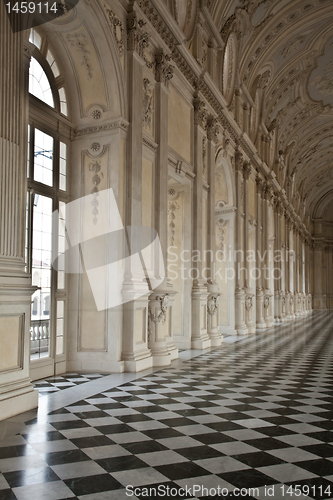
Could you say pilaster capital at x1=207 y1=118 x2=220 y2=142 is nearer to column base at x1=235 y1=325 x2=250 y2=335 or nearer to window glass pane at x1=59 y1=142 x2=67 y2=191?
window glass pane at x1=59 y1=142 x2=67 y2=191

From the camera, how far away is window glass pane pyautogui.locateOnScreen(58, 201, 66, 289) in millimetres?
8633

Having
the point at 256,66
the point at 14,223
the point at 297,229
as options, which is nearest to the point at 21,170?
the point at 14,223

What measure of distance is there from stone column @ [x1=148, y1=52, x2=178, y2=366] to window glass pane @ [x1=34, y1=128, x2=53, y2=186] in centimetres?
257

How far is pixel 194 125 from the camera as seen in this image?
13.2 meters

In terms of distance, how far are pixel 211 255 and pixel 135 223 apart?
5.18 m

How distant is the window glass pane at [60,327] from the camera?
8.48 metres

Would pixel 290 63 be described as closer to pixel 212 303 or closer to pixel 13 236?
pixel 212 303

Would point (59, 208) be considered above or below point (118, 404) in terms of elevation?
above

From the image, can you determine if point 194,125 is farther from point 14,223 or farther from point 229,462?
point 229,462

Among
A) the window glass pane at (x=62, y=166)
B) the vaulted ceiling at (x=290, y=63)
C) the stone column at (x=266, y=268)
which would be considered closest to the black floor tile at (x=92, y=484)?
the window glass pane at (x=62, y=166)

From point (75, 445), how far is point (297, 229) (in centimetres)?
3557

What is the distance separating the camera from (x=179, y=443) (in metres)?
4.52

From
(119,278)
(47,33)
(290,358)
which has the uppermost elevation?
(47,33)

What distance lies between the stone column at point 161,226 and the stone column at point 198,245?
200cm
